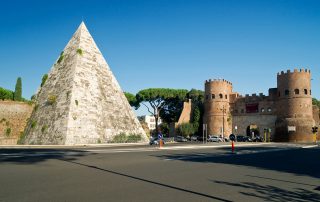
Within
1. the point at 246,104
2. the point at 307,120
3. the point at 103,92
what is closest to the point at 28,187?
the point at 103,92

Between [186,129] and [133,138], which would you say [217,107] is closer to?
[186,129]

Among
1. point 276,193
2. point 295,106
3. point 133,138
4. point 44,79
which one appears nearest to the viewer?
point 276,193

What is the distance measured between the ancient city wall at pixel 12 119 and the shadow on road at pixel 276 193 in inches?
1186

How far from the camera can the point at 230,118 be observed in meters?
61.3

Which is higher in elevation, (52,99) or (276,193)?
(52,99)

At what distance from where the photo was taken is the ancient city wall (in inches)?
1280

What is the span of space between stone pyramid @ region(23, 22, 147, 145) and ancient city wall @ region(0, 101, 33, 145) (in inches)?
49.0

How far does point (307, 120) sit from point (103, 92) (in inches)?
1345

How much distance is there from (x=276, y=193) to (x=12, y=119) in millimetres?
32004

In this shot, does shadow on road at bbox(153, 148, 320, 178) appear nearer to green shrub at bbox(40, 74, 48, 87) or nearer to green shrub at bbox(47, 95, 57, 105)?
green shrub at bbox(47, 95, 57, 105)

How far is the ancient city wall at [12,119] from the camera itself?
32.5 meters

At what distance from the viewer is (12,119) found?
33375 millimetres

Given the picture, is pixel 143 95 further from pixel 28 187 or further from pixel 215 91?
pixel 28 187

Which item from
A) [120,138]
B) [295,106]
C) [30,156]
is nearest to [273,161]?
[30,156]
